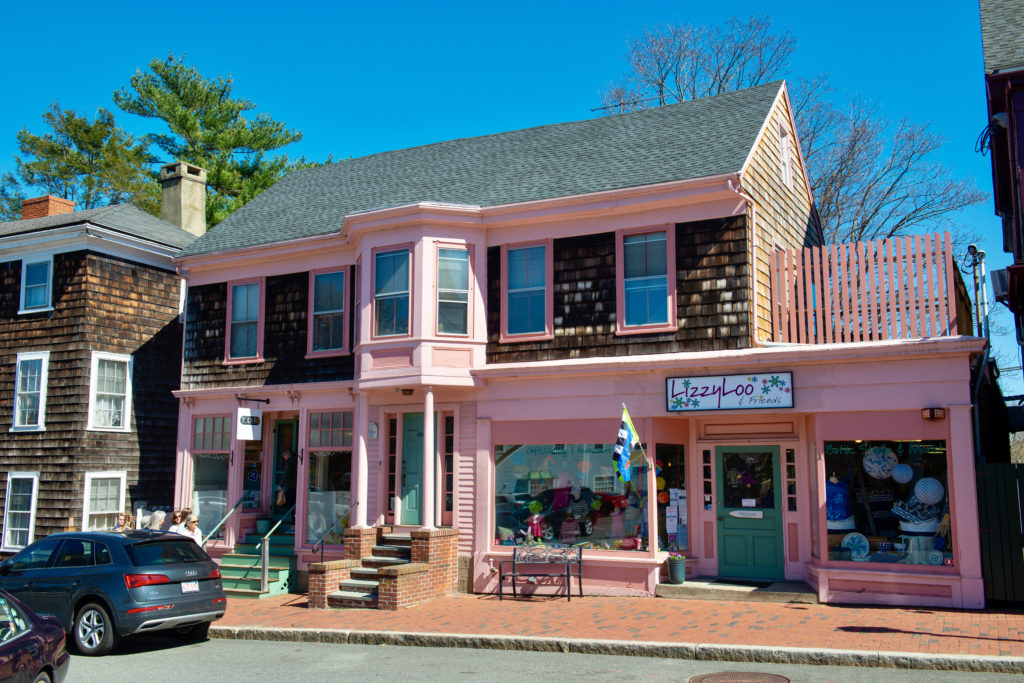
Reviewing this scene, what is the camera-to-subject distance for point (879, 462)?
1258cm

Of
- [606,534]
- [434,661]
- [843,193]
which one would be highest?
[843,193]

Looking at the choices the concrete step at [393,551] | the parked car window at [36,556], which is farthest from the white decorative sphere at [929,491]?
the parked car window at [36,556]

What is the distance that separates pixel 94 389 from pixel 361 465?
7.00 m

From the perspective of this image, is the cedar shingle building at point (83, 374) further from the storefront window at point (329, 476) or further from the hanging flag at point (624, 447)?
the hanging flag at point (624, 447)

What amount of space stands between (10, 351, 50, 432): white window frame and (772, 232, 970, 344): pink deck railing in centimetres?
1507

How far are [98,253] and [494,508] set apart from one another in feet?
34.8

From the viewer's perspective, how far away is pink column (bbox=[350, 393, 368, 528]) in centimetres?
1571

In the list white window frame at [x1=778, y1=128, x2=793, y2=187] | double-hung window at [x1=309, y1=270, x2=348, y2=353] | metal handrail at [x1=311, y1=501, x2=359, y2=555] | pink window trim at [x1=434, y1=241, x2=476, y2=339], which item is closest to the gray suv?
metal handrail at [x1=311, y1=501, x2=359, y2=555]

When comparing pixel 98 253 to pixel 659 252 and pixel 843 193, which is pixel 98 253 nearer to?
pixel 659 252

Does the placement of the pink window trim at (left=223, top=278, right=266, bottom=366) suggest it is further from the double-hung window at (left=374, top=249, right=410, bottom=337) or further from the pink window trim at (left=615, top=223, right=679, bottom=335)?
the pink window trim at (left=615, top=223, right=679, bottom=335)

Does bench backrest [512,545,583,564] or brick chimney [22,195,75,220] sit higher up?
brick chimney [22,195,75,220]

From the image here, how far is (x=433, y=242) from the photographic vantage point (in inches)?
601

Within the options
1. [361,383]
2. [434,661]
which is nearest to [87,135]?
[361,383]

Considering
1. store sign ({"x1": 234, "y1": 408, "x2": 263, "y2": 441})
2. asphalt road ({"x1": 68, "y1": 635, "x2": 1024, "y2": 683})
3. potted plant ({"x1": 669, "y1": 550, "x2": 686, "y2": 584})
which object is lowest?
asphalt road ({"x1": 68, "y1": 635, "x2": 1024, "y2": 683})
